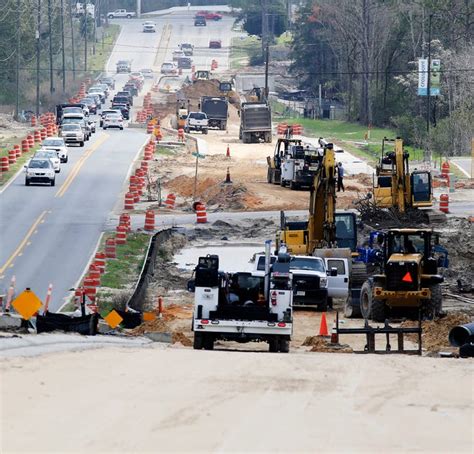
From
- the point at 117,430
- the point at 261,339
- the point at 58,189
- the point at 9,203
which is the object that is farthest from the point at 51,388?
the point at 58,189

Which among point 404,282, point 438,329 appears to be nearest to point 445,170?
point 404,282

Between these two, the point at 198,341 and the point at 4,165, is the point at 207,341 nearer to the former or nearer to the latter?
the point at 198,341

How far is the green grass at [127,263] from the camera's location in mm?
42966

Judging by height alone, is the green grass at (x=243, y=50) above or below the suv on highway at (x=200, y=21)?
below

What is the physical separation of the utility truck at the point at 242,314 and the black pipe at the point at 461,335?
3.28m

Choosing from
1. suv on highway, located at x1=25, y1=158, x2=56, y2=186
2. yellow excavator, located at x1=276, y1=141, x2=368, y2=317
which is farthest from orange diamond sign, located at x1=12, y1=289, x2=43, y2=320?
suv on highway, located at x1=25, y1=158, x2=56, y2=186

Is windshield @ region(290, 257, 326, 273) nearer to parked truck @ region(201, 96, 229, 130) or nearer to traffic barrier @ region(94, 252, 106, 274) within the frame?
traffic barrier @ region(94, 252, 106, 274)

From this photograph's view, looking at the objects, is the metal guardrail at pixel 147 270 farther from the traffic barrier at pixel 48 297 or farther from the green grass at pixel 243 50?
the green grass at pixel 243 50

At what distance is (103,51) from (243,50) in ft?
57.4

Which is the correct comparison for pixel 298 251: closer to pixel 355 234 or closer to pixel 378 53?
pixel 355 234

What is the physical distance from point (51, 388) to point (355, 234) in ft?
79.0

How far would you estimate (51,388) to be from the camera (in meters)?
19.3

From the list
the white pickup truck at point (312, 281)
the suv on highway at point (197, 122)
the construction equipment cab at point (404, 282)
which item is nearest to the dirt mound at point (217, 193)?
the white pickup truck at point (312, 281)

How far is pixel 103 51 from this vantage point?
596 feet
